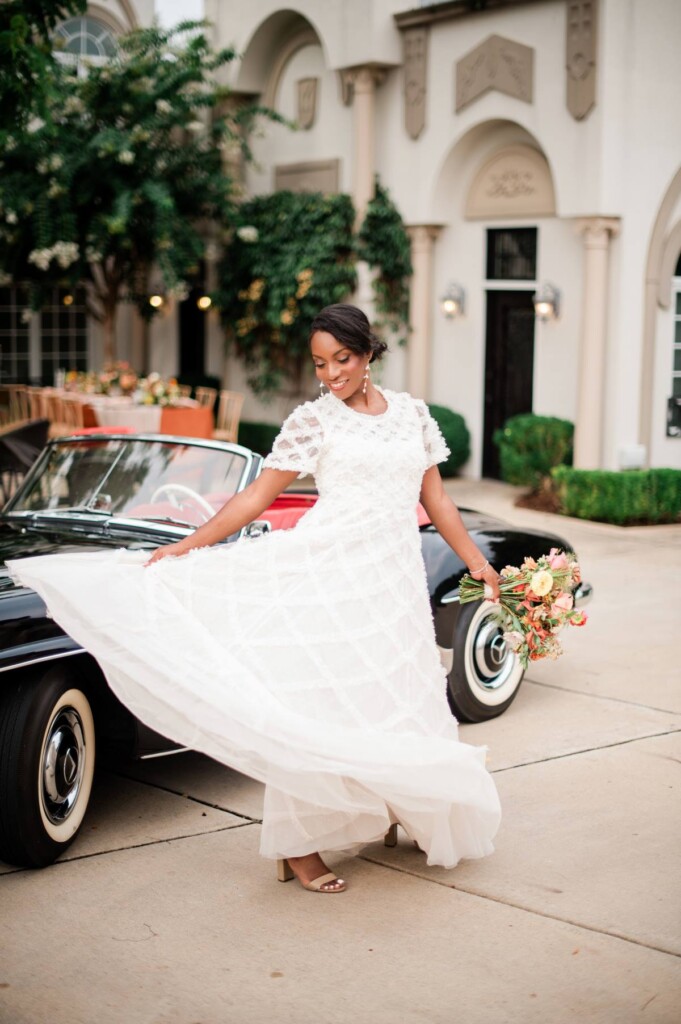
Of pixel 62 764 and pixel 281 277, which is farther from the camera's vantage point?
pixel 281 277

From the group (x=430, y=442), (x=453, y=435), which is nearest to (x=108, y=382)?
(x=453, y=435)

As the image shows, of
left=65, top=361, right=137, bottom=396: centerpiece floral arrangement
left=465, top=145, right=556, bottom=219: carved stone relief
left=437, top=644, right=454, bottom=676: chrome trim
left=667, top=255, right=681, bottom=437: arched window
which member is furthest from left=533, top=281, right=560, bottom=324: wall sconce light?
left=437, top=644, right=454, bottom=676: chrome trim

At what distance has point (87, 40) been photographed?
753 inches

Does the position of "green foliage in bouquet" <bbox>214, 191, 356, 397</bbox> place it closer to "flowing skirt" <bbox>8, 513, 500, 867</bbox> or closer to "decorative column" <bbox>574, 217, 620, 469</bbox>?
"decorative column" <bbox>574, 217, 620, 469</bbox>

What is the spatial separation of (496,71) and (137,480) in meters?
9.84

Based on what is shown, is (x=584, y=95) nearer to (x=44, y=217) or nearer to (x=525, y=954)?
(x=44, y=217)

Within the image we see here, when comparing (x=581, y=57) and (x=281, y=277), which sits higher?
(x=581, y=57)

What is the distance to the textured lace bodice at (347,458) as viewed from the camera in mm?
4055

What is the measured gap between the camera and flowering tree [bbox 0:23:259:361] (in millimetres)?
15672

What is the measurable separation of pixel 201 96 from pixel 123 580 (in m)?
13.8

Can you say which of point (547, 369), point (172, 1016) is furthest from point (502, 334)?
point (172, 1016)

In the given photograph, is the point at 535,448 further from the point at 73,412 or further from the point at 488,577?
the point at 488,577

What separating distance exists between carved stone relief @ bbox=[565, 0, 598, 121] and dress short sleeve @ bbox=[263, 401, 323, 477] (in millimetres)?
9873

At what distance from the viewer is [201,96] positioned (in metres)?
16.6
